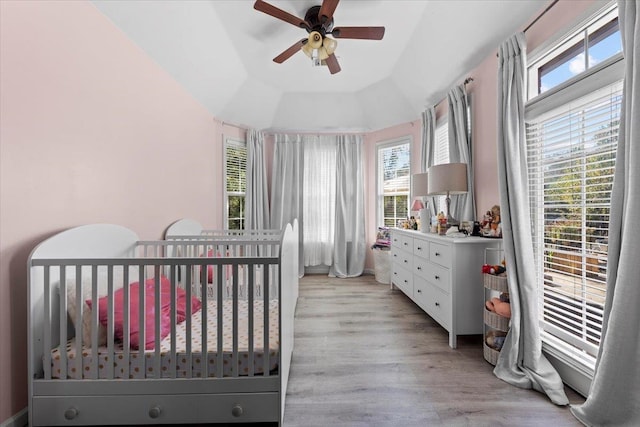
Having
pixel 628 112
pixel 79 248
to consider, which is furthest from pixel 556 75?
pixel 79 248

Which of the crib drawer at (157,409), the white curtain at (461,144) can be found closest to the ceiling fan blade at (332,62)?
the white curtain at (461,144)

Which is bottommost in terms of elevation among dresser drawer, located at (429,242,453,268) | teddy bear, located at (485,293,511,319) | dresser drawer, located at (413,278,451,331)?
dresser drawer, located at (413,278,451,331)

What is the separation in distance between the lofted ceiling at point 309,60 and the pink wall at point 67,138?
0.29 metres

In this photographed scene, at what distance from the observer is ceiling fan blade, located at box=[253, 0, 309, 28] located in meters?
1.84

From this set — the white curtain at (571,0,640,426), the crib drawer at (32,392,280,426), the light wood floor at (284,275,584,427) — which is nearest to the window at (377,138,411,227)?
the light wood floor at (284,275,584,427)

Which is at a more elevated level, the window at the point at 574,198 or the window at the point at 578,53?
the window at the point at 578,53

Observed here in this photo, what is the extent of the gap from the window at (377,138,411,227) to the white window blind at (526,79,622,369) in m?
2.10

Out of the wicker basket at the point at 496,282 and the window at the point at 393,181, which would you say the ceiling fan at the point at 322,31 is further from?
the window at the point at 393,181

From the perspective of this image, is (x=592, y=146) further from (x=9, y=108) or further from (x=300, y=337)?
(x=9, y=108)

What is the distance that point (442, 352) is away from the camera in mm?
2029

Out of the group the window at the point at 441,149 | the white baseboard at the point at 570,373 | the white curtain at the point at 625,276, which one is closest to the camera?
the white curtain at the point at 625,276

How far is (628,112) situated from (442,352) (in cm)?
176

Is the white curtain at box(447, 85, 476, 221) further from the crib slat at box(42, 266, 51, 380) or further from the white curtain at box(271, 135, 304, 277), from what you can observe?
the crib slat at box(42, 266, 51, 380)

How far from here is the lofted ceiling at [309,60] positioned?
6.90ft
